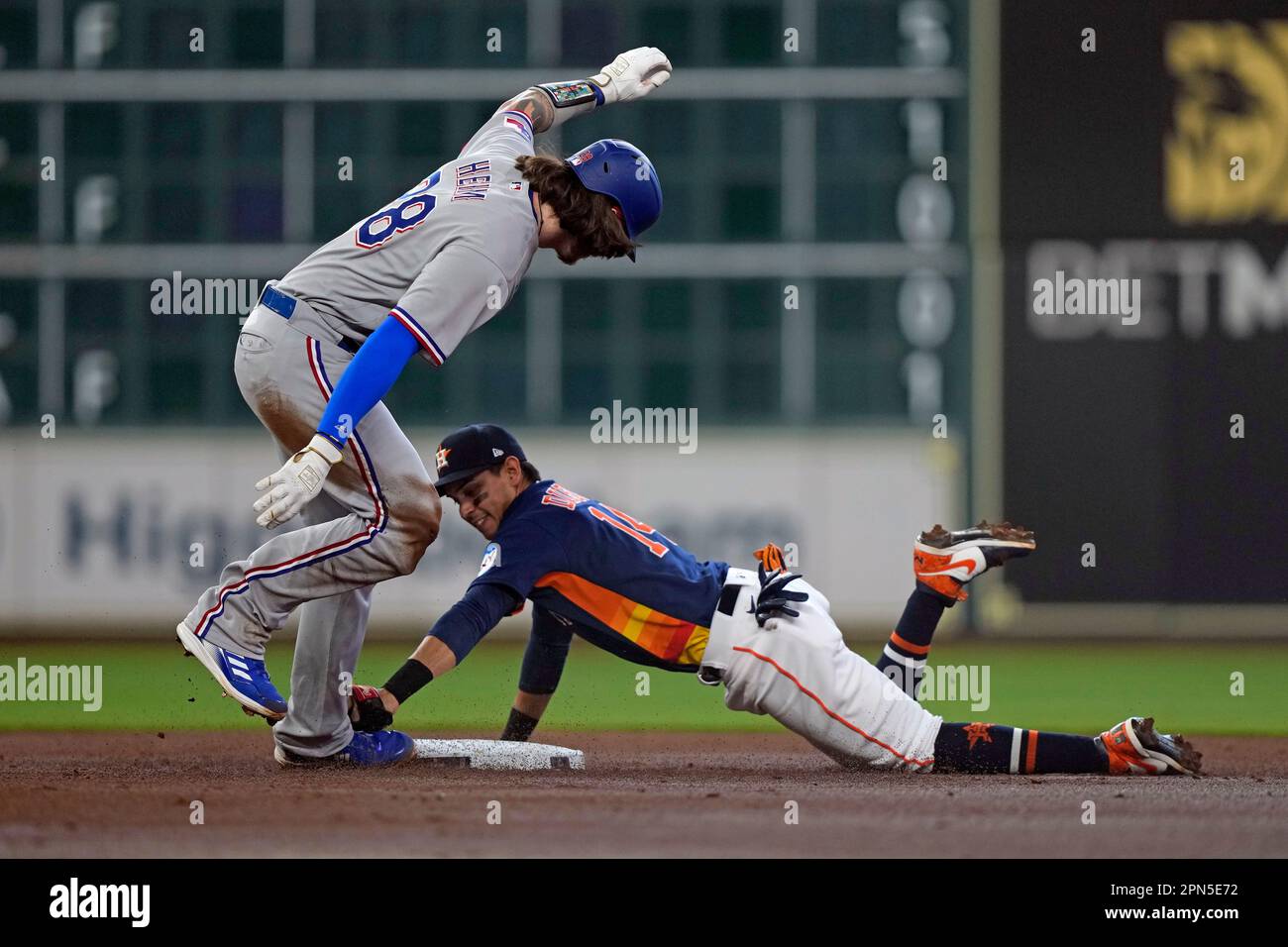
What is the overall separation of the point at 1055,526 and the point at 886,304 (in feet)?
7.03

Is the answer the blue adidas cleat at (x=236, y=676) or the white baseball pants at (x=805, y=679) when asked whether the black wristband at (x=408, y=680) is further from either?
the white baseball pants at (x=805, y=679)

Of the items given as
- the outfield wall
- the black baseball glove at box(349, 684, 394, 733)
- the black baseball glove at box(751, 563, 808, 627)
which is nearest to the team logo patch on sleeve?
the black baseball glove at box(349, 684, 394, 733)

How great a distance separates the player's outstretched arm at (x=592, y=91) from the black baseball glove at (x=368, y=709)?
1763mm

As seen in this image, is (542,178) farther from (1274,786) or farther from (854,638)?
(854,638)

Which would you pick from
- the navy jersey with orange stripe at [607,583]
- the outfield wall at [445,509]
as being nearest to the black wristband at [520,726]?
the navy jersey with orange stripe at [607,583]

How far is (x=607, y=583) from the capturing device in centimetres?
467

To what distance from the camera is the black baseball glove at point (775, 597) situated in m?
4.67

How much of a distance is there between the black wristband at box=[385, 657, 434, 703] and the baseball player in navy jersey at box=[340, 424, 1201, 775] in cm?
2

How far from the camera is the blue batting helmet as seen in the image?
15.4ft

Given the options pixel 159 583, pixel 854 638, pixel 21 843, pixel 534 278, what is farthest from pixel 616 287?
pixel 21 843

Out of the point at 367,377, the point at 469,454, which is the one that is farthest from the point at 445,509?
the point at 367,377

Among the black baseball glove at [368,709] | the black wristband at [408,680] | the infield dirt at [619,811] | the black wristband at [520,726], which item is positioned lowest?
the infield dirt at [619,811]

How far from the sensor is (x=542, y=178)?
4594 millimetres

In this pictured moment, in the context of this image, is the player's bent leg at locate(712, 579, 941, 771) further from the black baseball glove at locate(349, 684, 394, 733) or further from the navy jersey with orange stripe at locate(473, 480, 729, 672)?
the black baseball glove at locate(349, 684, 394, 733)
